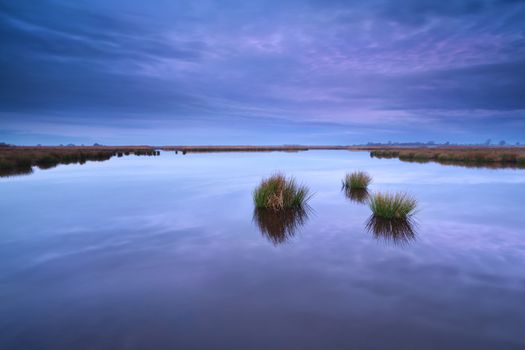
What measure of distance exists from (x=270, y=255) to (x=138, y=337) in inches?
157

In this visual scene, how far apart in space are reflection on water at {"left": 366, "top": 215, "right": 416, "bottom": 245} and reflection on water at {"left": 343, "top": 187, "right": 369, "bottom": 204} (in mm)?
3864

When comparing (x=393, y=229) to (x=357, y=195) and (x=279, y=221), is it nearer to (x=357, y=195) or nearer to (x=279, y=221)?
(x=279, y=221)

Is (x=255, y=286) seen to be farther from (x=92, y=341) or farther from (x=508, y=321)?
(x=508, y=321)

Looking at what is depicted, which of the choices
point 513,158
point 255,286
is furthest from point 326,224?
point 513,158

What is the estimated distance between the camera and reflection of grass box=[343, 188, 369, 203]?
1616cm

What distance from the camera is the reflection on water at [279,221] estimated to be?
Answer: 386 inches

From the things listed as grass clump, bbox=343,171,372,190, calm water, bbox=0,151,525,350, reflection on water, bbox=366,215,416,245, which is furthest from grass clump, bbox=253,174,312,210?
grass clump, bbox=343,171,372,190

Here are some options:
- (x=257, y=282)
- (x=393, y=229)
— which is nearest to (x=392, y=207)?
(x=393, y=229)

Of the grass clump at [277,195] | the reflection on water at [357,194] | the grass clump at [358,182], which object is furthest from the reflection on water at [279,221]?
the grass clump at [358,182]

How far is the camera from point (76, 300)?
562cm

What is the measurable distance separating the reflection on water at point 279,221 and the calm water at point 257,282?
0.13 m

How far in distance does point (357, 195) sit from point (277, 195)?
589 cm

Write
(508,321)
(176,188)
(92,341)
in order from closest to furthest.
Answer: (92,341) → (508,321) → (176,188)

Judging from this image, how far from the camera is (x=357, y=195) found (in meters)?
17.5
